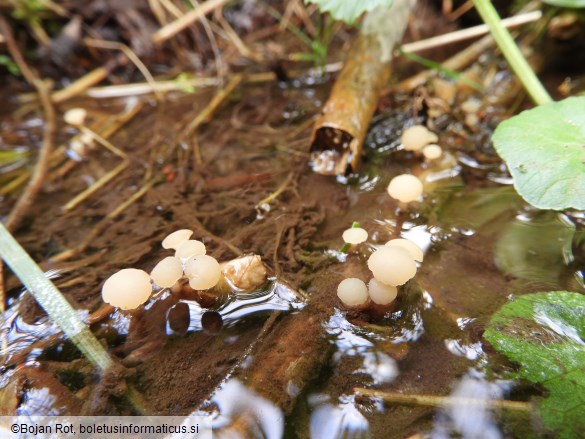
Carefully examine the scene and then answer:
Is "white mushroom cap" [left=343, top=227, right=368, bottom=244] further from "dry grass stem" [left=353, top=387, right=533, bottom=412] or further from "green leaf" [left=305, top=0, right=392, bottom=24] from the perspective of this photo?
"green leaf" [left=305, top=0, right=392, bottom=24]

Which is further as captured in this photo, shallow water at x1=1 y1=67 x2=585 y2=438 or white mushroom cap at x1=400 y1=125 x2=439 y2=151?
white mushroom cap at x1=400 y1=125 x2=439 y2=151

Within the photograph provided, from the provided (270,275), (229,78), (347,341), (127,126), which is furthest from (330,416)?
(229,78)

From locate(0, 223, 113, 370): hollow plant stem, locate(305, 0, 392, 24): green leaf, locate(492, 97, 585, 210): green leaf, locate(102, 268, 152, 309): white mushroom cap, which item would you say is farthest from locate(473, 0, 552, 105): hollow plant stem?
locate(0, 223, 113, 370): hollow plant stem

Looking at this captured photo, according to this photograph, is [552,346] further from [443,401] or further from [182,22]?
[182,22]

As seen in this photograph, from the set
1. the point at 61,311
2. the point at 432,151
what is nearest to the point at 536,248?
the point at 432,151

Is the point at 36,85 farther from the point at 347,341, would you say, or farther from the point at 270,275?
the point at 347,341

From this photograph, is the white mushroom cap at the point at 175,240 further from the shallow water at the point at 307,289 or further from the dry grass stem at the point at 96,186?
the dry grass stem at the point at 96,186
